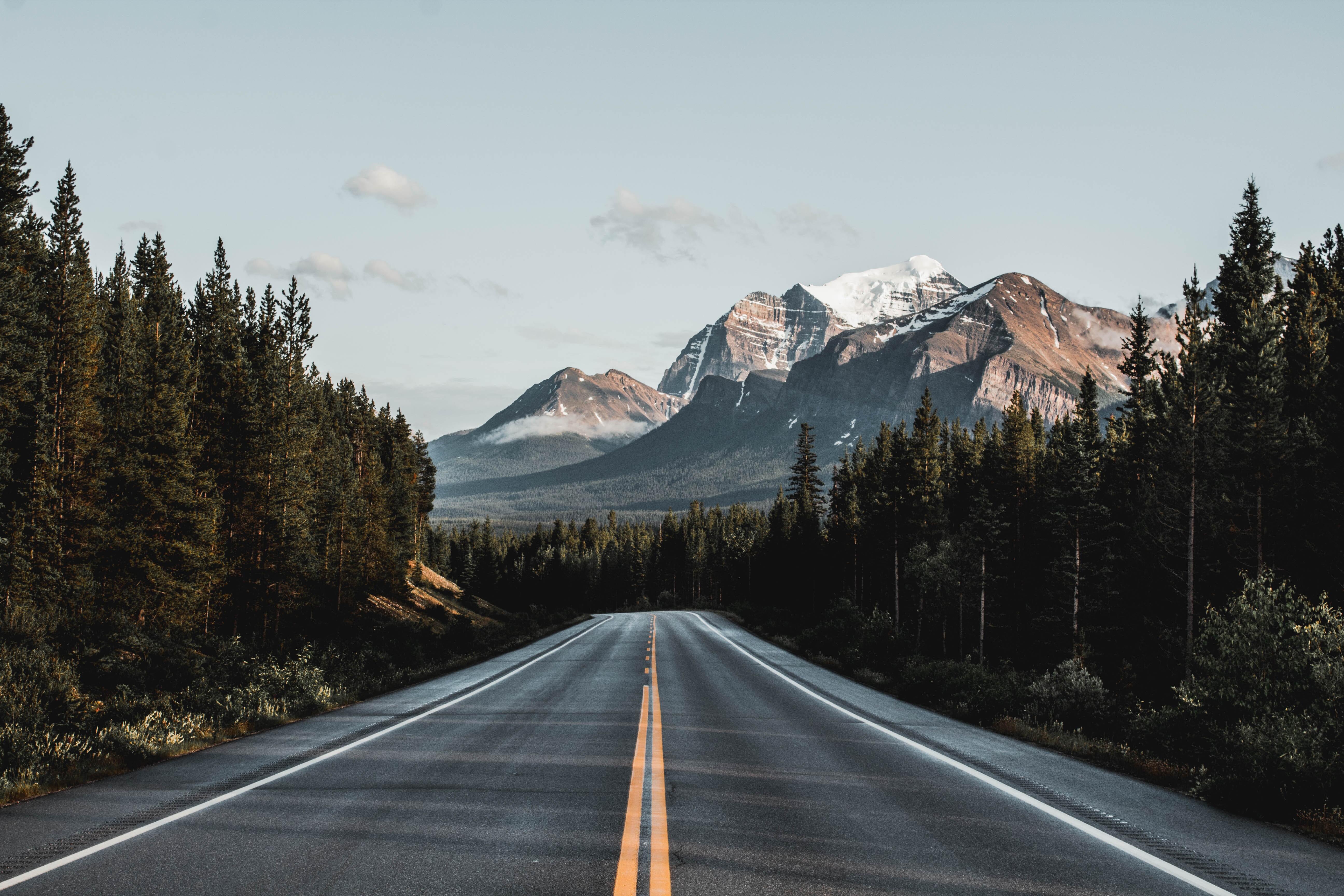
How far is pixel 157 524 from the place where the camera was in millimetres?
30156

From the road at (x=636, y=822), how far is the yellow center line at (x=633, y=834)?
0.08ft

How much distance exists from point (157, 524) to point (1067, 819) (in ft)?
110

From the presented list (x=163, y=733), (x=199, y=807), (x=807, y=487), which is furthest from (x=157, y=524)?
(x=807, y=487)

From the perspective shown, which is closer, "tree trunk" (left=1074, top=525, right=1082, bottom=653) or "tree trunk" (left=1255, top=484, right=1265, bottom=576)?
"tree trunk" (left=1255, top=484, right=1265, bottom=576)

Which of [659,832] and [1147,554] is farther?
[1147,554]

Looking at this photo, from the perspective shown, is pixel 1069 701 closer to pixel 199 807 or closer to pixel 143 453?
pixel 199 807

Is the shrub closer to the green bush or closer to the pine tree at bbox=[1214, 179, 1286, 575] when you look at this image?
the green bush

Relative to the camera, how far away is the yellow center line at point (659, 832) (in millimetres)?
4703

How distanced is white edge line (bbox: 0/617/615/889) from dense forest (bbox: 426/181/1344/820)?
9.30m

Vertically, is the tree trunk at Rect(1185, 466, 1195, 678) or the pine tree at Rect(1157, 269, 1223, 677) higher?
the pine tree at Rect(1157, 269, 1223, 677)

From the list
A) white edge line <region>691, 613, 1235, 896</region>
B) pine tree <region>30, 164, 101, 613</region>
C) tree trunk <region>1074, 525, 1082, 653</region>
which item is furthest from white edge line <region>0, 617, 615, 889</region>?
tree trunk <region>1074, 525, 1082, 653</region>

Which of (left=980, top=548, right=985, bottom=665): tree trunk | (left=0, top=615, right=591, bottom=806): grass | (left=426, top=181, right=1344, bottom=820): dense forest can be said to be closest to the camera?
(left=0, top=615, right=591, bottom=806): grass

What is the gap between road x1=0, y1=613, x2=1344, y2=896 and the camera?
15.9ft

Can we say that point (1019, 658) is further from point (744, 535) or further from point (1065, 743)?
point (744, 535)
